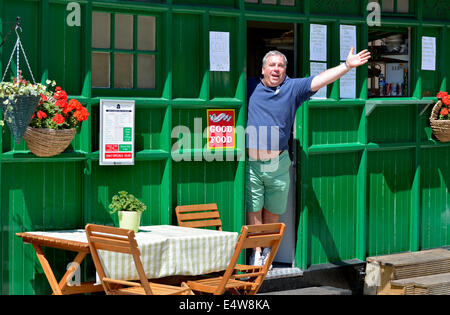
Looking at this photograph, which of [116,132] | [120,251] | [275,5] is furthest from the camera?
[275,5]

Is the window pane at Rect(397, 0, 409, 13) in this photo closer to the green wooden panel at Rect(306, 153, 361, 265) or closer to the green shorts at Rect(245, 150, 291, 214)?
the green wooden panel at Rect(306, 153, 361, 265)

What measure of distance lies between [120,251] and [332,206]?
10.4 ft

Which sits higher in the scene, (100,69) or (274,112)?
(100,69)

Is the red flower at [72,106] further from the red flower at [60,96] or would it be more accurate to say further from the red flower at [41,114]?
the red flower at [41,114]

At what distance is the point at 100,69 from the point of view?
6.95 m

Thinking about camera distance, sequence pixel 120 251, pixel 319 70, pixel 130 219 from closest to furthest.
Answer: pixel 120 251 < pixel 130 219 < pixel 319 70

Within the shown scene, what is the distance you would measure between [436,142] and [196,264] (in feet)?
12.6

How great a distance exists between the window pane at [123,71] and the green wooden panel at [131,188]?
0.74 meters

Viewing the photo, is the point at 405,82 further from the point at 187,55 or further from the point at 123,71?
the point at 123,71

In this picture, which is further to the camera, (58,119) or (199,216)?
A: (199,216)

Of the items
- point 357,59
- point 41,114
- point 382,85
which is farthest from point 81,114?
point 382,85

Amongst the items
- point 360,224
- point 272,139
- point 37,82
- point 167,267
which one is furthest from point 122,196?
point 360,224

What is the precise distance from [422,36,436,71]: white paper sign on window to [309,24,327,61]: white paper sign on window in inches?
57.5

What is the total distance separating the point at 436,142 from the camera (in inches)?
355
